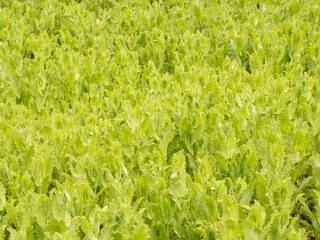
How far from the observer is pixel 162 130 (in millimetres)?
3650

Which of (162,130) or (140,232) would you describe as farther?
(162,130)

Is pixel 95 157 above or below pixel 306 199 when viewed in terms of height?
above

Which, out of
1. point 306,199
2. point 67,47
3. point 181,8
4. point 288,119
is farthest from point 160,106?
point 181,8

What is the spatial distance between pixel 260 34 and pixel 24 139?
10.4 ft

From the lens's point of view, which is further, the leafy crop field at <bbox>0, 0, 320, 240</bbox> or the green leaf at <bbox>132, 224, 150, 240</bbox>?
→ the leafy crop field at <bbox>0, 0, 320, 240</bbox>

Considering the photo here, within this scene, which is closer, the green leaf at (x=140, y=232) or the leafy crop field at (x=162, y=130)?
the green leaf at (x=140, y=232)

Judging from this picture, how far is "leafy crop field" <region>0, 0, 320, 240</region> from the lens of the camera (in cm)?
282

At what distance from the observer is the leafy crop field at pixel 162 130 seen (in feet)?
9.25

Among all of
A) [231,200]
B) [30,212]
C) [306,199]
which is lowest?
[306,199]

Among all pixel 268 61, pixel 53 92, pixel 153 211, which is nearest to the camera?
pixel 153 211

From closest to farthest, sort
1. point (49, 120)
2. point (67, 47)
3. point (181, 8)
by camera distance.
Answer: point (49, 120) → point (67, 47) → point (181, 8)

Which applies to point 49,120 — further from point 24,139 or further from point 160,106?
point 160,106

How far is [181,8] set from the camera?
6.42 metres

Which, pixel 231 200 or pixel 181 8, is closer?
pixel 231 200
